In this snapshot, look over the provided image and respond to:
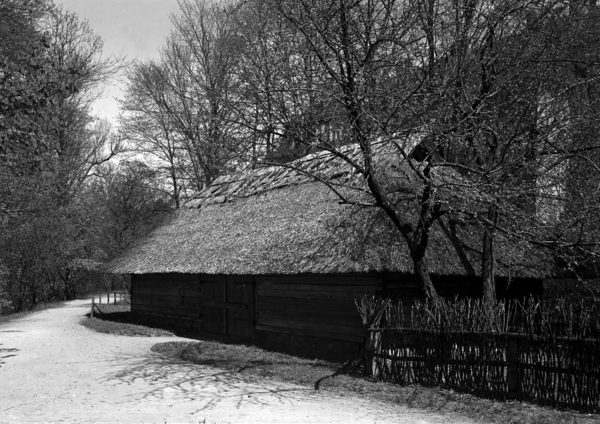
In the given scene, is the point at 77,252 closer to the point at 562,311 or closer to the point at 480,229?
the point at 480,229

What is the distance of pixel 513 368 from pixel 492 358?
0.38m

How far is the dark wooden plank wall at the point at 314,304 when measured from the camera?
528 inches

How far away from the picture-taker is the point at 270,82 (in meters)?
12.1

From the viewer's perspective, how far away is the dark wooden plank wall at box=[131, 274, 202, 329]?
2003cm

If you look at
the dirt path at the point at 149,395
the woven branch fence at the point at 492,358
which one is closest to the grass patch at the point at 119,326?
the dirt path at the point at 149,395

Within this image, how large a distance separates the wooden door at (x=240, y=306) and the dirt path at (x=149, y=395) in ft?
9.86

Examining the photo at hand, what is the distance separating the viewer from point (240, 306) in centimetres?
1753

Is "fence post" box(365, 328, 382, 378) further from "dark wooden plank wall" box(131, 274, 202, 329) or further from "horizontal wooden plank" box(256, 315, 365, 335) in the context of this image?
"dark wooden plank wall" box(131, 274, 202, 329)

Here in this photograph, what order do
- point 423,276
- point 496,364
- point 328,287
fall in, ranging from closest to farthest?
point 496,364 → point 423,276 → point 328,287

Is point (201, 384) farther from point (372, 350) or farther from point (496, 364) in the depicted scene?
point (496, 364)

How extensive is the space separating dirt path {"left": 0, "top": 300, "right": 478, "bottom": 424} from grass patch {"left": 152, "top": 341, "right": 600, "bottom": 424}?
0.43 m

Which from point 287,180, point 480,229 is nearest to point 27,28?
point 287,180

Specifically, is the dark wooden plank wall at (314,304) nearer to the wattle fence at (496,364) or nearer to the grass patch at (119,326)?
the wattle fence at (496,364)

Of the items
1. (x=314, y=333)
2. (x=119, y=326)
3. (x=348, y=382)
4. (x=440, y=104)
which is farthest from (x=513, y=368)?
(x=119, y=326)
